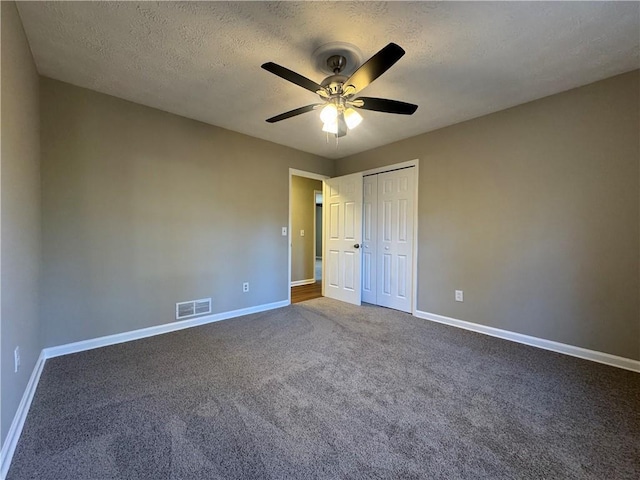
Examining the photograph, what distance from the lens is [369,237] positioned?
169 inches

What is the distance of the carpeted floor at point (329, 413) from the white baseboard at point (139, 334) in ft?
0.34

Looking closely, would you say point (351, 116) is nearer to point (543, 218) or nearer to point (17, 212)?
point (543, 218)

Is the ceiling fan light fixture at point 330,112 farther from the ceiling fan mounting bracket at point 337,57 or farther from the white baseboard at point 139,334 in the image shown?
the white baseboard at point 139,334

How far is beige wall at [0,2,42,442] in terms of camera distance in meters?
1.40

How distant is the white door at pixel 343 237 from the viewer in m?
4.27

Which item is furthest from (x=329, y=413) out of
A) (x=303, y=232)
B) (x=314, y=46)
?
(x=303, y=232)

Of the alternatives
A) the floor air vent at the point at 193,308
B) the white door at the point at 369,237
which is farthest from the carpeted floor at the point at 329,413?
the white door at the point at 369,237

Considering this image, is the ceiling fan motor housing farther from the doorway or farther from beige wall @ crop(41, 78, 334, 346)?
the doorway

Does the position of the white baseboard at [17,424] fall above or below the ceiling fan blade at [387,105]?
below

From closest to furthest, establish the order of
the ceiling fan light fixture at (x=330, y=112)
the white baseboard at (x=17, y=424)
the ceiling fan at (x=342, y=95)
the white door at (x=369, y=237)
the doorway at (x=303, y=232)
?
the white baseboard at (x=17, y=424), the ceiling fan at (x=342, y=95), the ceiling fan light fixture at (x=330, y=112), the white door at (x=369, y=237), the doorway at (x=303, y=232)

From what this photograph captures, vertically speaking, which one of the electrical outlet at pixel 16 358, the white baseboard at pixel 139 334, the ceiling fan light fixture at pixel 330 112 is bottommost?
the white baseboard at pixel 139 334

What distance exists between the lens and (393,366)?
90.2 inches

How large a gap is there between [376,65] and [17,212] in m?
2.31

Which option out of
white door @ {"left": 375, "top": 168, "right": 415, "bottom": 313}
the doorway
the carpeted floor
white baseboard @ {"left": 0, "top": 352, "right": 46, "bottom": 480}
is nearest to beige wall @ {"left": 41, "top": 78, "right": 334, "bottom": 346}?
the carpeted floor
